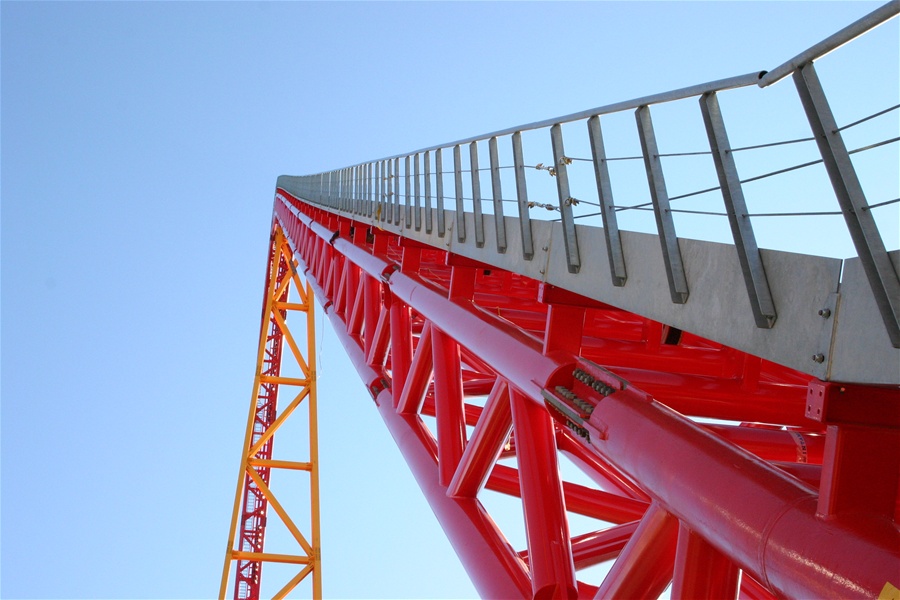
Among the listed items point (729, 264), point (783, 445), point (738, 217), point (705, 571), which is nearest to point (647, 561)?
point (705, 571)

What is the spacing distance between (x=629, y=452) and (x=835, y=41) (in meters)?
2.21

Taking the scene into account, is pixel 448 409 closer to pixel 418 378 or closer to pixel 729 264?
pixel 418 378

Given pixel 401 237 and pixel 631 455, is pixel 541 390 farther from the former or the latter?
pixel 401 237

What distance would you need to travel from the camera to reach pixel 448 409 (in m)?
8.18

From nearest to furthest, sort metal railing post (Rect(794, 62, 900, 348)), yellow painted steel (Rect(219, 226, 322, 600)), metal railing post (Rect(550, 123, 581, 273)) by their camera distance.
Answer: metal railing post (Rect(794, 62, 900, 348)), metal railing post (Rect(550, 123, 581, 273)), yellow painted steel (Rect(219, 226, 322, 600))

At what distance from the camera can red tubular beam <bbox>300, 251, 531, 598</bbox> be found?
636 centimetres

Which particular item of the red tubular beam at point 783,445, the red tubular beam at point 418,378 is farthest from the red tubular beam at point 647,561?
the red tubular beam at point 418,378

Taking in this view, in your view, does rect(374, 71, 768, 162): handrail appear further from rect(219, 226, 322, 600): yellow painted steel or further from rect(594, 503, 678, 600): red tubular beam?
rect(219, 226, 322, 600): yellow painted steel

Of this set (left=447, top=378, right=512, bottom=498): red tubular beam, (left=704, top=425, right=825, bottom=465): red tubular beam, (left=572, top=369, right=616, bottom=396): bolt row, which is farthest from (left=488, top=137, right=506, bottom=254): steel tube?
(left=704, top=425, right=825, bottom=465): red tubular beam

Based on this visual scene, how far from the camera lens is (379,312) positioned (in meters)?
12.8

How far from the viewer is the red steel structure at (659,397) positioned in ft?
10.2

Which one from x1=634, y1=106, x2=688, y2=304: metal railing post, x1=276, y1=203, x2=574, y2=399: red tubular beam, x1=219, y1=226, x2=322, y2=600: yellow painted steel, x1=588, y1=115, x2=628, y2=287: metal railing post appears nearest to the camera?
x1=634, y1=106, x2=688, y2=304: metal railing post

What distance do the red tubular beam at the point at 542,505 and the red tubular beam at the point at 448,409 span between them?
188 centimetres

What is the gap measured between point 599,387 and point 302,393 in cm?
1903
